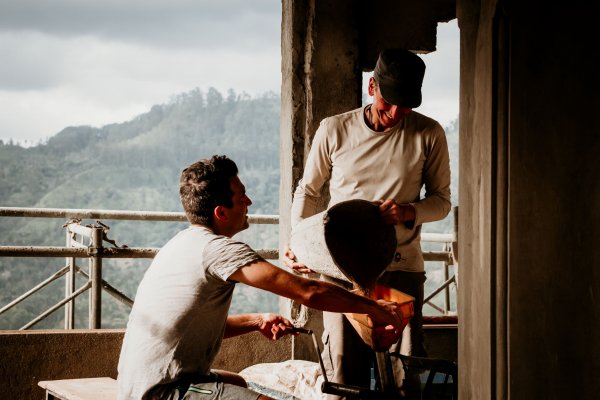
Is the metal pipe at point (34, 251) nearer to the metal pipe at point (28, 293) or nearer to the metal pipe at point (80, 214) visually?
the metal pipe at point (80, 214)

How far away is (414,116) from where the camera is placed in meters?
3.38

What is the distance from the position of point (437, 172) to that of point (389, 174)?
0.22 meters

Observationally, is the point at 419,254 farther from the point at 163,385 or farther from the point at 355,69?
the point at 355,69

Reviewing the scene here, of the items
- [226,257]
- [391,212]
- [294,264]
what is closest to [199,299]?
[226,257]

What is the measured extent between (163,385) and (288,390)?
1.73 metres

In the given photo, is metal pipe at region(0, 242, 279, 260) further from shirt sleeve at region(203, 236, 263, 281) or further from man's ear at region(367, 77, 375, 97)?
shirt sleeve at region(203, 236, 263, 281)

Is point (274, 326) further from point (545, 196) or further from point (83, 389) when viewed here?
point (545, 196)

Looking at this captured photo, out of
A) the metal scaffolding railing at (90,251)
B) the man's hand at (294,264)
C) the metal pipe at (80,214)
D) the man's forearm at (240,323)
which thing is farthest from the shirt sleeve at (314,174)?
the metal pipe at (80,214)

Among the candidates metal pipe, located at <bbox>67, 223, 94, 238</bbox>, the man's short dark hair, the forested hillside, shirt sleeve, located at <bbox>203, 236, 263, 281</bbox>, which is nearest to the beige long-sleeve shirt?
the man's short dark hair

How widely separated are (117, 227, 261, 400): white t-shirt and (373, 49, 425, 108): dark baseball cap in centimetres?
98

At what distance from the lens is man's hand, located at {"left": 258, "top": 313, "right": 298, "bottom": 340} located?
2.94 m

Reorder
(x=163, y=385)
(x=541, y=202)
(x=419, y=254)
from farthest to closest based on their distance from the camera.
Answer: (x=419, y=254)
(x=163, y=385)
(x=541, y=202)

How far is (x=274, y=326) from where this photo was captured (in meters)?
2.95

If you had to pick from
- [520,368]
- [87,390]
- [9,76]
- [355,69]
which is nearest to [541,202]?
[520,368]
